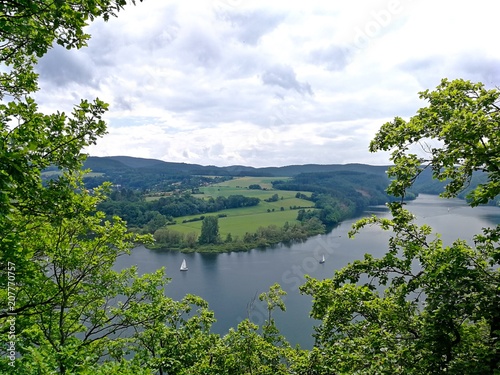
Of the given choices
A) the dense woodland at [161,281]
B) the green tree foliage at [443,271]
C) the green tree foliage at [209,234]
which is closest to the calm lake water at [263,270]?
the green tree foliage at [209,234]

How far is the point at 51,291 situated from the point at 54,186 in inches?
129

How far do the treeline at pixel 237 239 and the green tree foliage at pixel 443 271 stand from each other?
5290cm

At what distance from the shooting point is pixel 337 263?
149ft

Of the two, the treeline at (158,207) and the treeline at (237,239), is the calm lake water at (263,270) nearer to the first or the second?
the treeline at (237,239)

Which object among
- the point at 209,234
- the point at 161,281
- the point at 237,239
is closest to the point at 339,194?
the point at 237,239

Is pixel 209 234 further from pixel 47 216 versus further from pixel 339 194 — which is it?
pixel 339 194

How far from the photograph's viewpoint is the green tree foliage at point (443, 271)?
4.64m

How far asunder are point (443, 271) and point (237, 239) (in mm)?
58332

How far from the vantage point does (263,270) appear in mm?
43875

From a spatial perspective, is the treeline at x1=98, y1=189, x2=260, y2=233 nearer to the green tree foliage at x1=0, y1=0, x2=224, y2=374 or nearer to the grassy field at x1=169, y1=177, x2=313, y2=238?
the grassy field at x1=169, y1=177, x2=313, y2=238

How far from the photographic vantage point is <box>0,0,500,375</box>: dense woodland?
3.81m

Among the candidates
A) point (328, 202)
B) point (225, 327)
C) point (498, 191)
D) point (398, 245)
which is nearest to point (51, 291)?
point (398, 245)

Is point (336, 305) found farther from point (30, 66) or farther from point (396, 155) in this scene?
point (30, 66)

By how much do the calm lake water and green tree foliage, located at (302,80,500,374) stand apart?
17.9 metres
